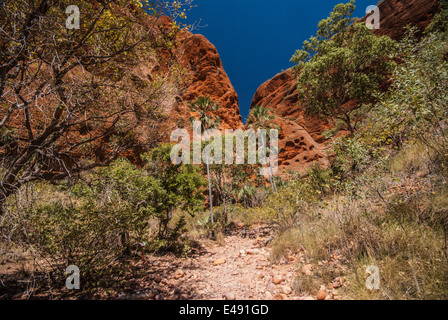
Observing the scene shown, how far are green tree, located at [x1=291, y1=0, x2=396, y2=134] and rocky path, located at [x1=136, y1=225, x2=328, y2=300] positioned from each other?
43.8 feet

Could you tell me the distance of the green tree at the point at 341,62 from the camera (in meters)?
13.2

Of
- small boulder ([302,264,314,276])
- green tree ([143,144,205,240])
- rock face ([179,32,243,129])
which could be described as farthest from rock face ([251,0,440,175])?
small boulder ([302,264,314,276])

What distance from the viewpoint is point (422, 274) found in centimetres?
280

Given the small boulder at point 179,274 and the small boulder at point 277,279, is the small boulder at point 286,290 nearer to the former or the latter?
the small boulder at point 277,279

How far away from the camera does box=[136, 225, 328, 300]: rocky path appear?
14.4ft

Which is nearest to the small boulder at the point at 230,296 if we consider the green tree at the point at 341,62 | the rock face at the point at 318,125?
the green tree at the point at 341,62

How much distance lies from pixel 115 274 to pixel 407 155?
1031 cm

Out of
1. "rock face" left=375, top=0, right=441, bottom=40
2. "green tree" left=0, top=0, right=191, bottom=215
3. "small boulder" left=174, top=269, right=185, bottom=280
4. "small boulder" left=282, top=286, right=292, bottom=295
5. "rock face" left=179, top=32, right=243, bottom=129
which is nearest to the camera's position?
"green tree" left=0, top=0, right=191, bottom=215

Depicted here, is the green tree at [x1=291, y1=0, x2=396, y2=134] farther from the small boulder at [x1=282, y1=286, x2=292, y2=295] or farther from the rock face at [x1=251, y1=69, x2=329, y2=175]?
the small boulder at [x1=282, y1=286, x2=292, y2=295]

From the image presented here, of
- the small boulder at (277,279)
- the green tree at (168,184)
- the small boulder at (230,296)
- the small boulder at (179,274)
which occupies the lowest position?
the small boulder at (179,274)

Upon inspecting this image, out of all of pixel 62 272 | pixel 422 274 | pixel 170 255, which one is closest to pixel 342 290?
pixel 422 274

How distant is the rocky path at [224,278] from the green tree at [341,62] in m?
13.3

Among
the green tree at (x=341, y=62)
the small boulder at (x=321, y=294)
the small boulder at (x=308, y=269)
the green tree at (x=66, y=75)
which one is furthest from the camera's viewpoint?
the green tree at (x=341, y=62)
